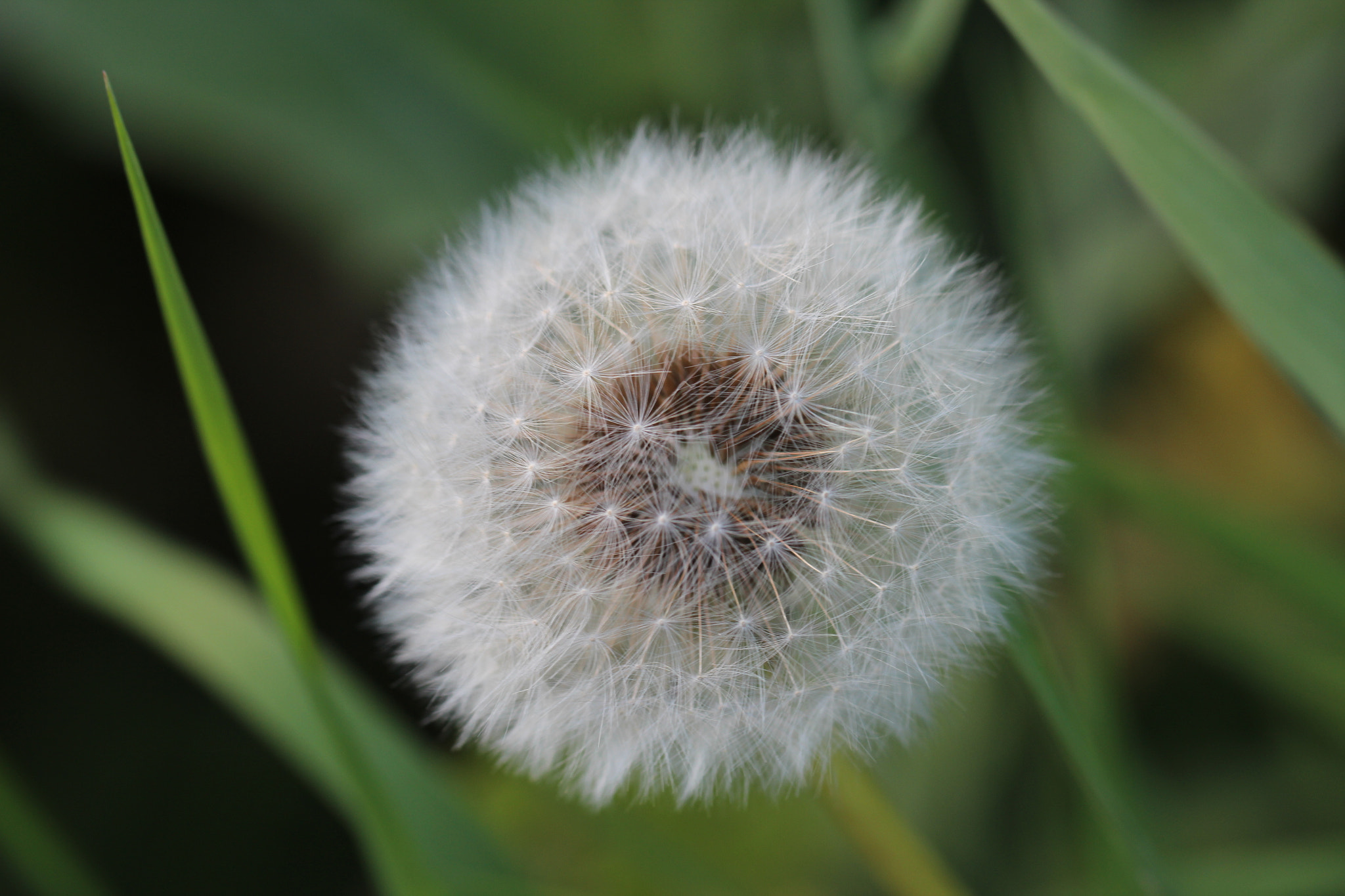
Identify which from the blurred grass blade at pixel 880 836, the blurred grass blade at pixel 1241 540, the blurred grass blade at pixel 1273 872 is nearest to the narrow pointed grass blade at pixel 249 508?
the blurred grass blade at pixel 880 836

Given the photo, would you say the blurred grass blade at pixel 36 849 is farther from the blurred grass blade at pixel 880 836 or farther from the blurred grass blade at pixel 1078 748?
the blurred grass blade at pixel 1078 748

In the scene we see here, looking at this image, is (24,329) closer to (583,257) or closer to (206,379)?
(206,379)

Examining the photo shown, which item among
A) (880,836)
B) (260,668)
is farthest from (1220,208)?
(260,668)

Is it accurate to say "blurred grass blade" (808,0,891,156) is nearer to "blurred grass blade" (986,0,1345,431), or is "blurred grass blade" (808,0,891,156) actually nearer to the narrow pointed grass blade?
"blurred grass blade" (986,0,1345,431)

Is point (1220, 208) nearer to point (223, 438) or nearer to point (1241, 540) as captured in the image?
point (1241, 540)

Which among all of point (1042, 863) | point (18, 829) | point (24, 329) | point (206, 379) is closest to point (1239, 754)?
point (1042, 863)

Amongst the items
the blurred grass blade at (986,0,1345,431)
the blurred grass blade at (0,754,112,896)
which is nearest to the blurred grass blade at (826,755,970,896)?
the blurred grass blade at (986,0,1345,431)
